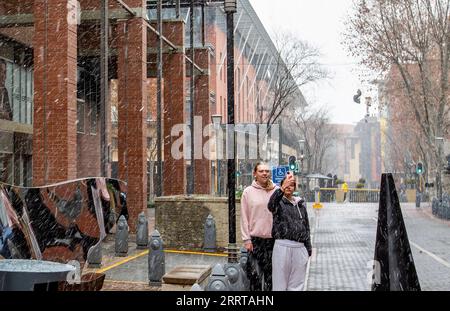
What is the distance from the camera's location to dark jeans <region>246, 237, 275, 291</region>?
635 centimetres

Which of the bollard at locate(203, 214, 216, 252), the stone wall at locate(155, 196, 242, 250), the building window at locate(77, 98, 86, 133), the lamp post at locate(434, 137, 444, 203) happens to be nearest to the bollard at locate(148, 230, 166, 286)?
the bollard at locate(203, 214, 216, 252)

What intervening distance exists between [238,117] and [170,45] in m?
29.7

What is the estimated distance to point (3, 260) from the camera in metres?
4.78

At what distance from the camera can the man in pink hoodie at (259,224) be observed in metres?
6.34

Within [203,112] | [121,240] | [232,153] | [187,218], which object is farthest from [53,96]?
[203,112]

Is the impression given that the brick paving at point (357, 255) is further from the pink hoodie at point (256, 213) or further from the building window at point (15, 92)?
the building window at point (15, 92)

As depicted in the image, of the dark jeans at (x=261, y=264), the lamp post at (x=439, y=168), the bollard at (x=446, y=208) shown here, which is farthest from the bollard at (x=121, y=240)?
the lamp post at (x=439, y=168)

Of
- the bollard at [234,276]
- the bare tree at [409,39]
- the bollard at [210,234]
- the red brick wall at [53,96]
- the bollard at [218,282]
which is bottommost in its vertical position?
the bollard at [210,234]

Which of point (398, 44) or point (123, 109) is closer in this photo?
point (123, 109)

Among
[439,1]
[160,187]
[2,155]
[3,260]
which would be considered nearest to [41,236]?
[3,260]

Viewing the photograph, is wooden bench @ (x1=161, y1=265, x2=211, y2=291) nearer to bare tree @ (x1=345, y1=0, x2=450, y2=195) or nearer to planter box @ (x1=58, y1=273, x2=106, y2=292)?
planter box @ (x1=58, y1=273, x2=106, y2=292)

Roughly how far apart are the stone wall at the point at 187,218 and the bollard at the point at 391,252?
1112 centimetres
